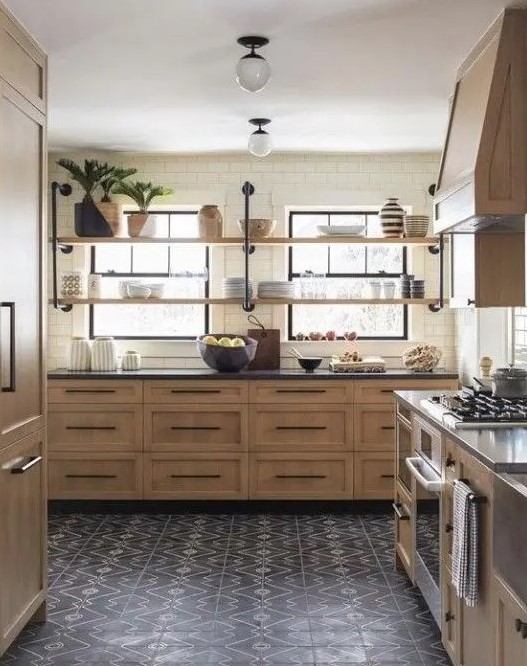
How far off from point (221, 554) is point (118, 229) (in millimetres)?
2751

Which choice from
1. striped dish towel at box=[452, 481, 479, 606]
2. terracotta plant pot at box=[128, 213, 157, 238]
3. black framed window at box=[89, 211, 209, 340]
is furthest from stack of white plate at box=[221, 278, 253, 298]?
striped dish towel at box=[452, 481, 479, 606]

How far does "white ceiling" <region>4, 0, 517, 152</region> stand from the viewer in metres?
3.74

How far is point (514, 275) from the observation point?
4.27 m

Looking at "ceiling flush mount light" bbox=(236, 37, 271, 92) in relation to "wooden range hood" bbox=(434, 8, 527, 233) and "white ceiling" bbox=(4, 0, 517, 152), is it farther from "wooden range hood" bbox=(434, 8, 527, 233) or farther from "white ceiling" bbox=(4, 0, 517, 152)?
"wooden range hood" bbox=(434, 8, 527, 233)

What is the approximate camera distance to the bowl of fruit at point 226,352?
21.3 ft

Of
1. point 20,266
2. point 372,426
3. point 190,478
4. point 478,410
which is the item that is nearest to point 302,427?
point 372,426

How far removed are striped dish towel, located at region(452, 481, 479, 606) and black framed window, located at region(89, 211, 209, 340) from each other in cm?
438

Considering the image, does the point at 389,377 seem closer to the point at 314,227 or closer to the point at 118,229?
the point at 314,227

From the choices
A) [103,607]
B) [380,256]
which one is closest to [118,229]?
[380,256]

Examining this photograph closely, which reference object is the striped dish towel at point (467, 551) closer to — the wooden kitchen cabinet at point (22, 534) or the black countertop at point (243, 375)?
the wooden kitchen cabinet at point (22, 534)

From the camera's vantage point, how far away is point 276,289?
6.77 metres

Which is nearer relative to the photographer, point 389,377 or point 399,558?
point 399,558

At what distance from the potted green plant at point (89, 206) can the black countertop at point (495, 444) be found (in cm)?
367

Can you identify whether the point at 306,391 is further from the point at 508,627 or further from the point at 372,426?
the point at 508,627
